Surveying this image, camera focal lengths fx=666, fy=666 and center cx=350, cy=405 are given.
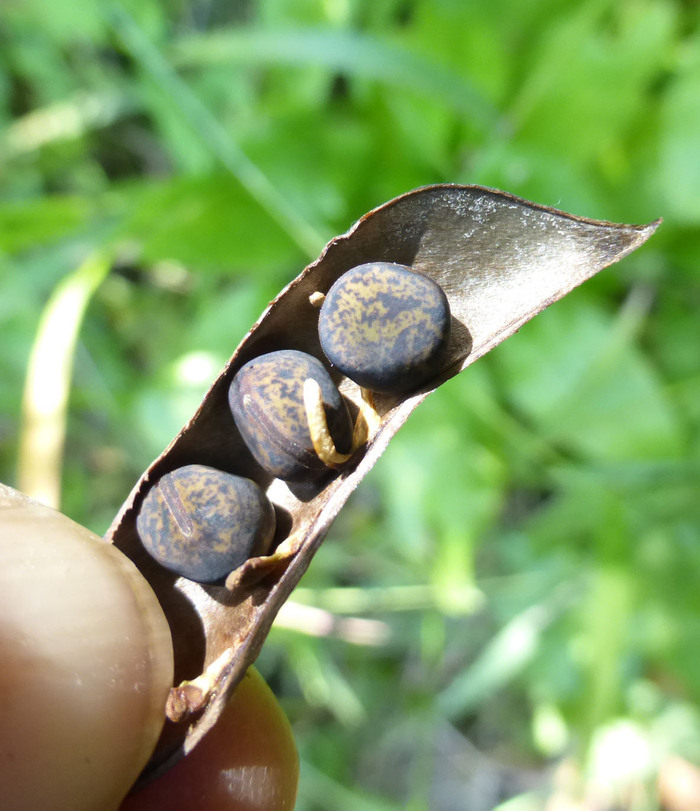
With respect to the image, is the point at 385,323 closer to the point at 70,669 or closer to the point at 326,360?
the point at 326,360

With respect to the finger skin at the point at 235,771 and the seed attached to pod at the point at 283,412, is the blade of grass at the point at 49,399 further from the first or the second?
the seed attached to pod at the point at 283,412

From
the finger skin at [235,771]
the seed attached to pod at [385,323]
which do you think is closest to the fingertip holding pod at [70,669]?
the finger skin at [235,771]

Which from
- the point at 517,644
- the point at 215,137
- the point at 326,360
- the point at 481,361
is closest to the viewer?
the point at 326,360

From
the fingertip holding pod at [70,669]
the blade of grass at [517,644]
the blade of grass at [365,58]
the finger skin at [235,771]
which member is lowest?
the blade of grass at [517,644]

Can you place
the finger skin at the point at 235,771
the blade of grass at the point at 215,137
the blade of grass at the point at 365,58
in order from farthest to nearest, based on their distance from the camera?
1. the blade of grass at the point at 215,137
2. the blade of grass at the point at 365,58
3. the finger skin at the point at 235,771

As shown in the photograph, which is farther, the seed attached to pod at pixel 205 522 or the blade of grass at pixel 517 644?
the blade of grass at pixel 517 644

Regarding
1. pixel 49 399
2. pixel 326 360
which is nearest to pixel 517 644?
pixel 326 360
